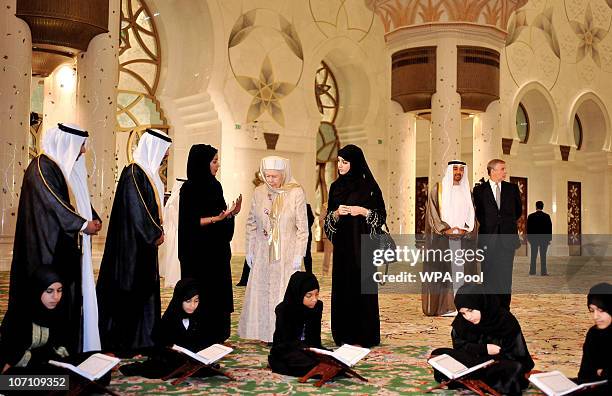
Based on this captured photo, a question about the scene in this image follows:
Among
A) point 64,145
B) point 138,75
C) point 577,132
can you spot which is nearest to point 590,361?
point 64,145

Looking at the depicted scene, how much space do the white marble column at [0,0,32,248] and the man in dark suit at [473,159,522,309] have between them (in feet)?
16.0

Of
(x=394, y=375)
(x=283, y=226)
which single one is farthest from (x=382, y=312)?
(x=394, y=375)

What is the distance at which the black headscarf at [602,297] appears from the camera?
9.99 ft

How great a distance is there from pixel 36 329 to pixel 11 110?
499 cm

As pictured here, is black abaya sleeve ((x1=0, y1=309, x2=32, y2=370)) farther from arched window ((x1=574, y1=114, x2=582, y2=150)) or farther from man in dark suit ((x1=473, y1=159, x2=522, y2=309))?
arched window ((x1=574, y1=114, x2=582, y2=150))

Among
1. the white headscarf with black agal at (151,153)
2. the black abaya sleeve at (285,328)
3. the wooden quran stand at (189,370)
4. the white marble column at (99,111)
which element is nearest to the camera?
the wooden quran stand at (189,370)

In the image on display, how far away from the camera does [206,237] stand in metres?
4.42

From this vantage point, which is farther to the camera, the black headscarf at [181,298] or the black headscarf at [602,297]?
the black headscarf at [181,298]

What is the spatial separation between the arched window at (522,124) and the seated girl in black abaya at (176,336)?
14276 mm

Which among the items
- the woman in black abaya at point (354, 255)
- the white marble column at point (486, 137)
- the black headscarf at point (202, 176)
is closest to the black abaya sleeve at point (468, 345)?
the woman in black abaya at point (354, 255)

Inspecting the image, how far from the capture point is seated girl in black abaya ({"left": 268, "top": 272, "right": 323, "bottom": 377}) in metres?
3.75

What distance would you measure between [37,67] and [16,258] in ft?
19.3

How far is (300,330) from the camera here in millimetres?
3928

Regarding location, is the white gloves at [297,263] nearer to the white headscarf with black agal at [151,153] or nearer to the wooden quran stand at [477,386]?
the white headscarf with black agal at [151,153]
